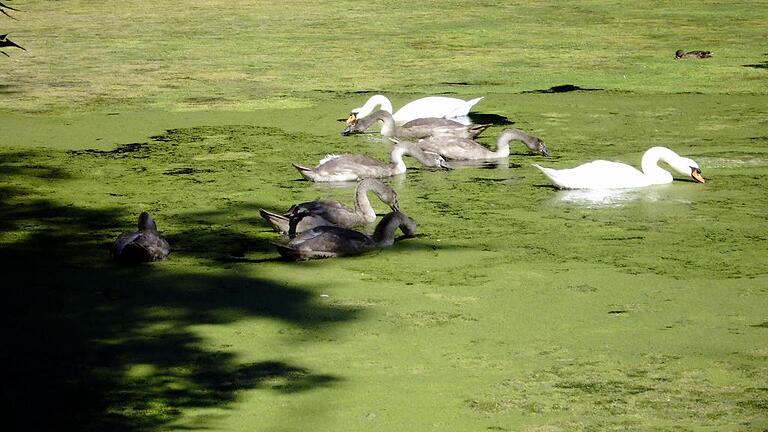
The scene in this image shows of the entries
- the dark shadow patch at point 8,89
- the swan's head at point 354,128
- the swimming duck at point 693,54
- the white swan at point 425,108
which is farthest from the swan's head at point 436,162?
the swimming duck at point 693,54

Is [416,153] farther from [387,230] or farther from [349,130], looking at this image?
[387,230]

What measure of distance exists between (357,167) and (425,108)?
2472mm

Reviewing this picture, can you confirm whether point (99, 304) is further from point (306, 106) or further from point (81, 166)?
point (306, 106)

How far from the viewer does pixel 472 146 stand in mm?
9758

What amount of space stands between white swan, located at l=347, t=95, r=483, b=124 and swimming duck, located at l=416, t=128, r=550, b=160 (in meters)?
1.43

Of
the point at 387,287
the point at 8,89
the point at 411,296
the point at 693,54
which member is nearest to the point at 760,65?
the point at 693,54

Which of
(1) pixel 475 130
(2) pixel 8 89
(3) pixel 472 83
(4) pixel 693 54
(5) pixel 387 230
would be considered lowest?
(5) pixel 387 230

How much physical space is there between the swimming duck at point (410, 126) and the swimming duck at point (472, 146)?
57 centimetres

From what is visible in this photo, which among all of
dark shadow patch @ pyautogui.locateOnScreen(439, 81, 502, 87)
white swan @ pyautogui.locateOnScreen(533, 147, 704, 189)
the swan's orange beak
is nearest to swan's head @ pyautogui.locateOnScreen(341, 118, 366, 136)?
white swan @ pyautogui.locateOnScreen(533, 147, 704, 189)

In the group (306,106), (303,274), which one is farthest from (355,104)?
(303,274)

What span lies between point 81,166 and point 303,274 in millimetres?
3375

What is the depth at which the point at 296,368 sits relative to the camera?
511 centimetres

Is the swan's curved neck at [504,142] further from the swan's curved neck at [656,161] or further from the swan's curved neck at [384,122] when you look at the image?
the swan's curved neck at [656,161]

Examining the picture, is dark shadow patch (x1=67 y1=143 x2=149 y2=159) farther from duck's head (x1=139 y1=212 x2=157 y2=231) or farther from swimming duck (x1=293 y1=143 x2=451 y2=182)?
duck's head (x1=139 y1=212 x2=157 y2=231)
